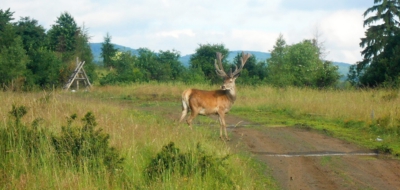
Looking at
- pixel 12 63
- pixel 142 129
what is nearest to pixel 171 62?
pixel 12 63

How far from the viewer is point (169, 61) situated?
170ft

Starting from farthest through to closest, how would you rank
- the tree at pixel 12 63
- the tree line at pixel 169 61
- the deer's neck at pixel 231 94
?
1. the tree line at pixel 169 61
2. the tree at pixel 12 63
3. the deer's neck at pixel 231 94

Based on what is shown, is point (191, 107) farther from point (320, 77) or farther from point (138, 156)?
point (320, 77)

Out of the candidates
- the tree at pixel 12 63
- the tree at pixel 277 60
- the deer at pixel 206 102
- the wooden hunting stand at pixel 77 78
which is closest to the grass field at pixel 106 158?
the deer at pixel 206 102

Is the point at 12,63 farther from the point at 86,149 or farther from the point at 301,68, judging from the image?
the point at 301,68

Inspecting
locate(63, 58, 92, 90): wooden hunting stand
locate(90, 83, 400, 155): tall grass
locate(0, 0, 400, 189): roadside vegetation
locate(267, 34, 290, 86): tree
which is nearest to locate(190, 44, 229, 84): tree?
locate(267, 34, 290, 86): tree

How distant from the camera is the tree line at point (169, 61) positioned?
3228 cm

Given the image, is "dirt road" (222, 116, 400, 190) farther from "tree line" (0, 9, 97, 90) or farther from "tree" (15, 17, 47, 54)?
"tree" (15, 17, 47, 54)

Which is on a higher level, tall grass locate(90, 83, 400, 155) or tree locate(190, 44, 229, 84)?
tree locate(190, 44, 229, 84)

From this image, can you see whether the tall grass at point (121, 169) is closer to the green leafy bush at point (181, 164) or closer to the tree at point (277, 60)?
the green leafy bush at point (181, 164)

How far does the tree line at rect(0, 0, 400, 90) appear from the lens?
106 ft

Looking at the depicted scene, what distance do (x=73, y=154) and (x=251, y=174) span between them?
2965 mm

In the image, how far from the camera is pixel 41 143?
821 cm

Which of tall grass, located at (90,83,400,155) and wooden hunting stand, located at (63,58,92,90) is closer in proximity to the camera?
tall grass, located at (90,83,400,155)
